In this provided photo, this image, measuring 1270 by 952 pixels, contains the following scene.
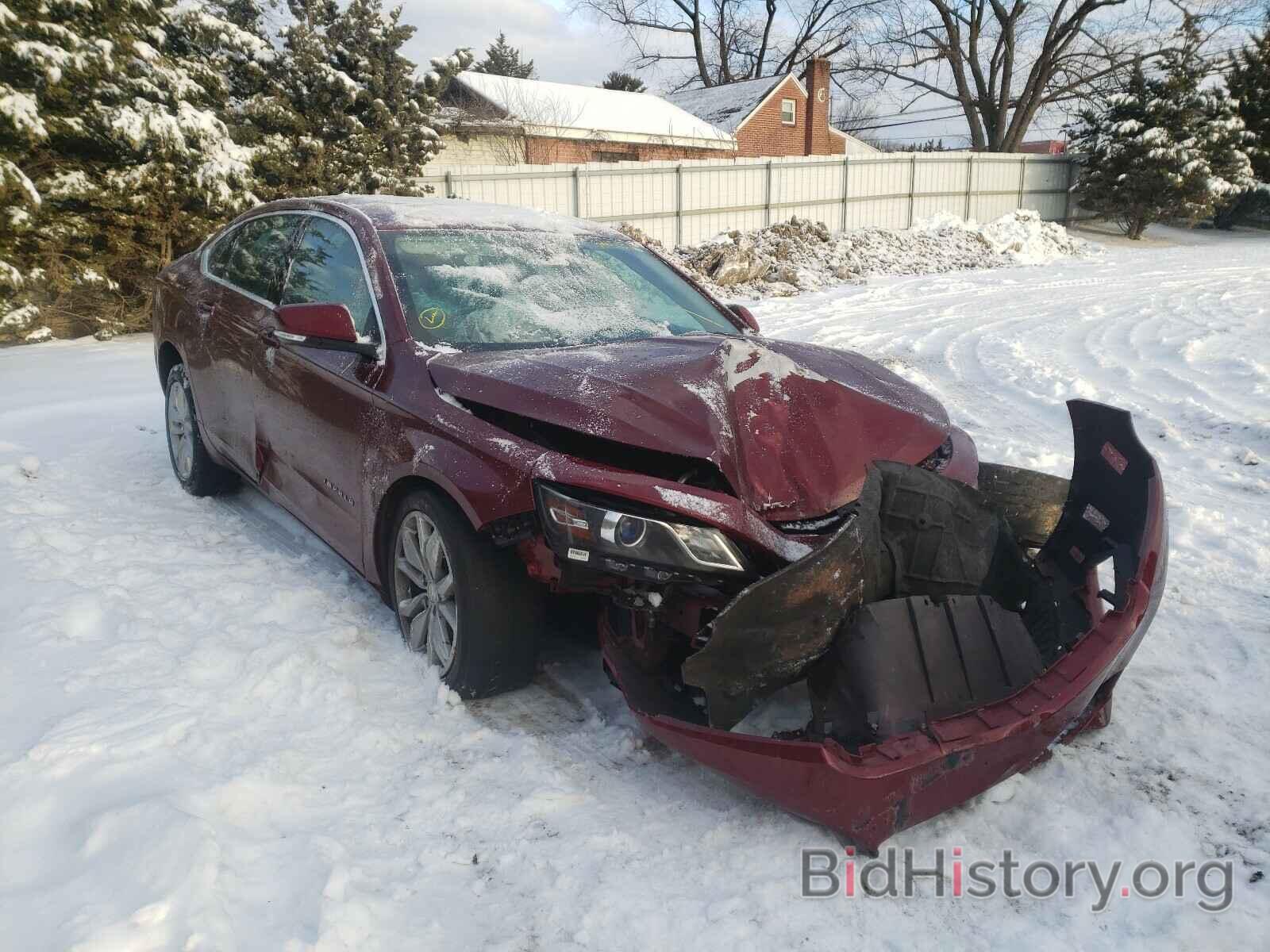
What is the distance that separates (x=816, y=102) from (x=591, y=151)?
508 inches

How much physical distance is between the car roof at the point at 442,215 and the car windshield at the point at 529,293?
0.22 feet

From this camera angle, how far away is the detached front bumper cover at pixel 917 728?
2033 millimetres

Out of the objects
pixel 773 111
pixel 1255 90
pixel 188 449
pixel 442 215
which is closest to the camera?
pixel 442 215

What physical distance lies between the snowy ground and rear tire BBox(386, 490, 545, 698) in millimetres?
135

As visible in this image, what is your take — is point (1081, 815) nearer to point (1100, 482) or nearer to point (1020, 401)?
point (1100, 482)

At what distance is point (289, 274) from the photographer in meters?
3.95

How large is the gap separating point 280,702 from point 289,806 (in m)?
0.56

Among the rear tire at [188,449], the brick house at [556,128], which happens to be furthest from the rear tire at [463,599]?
the brick house at [556,128]

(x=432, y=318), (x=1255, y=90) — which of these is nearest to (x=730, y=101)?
(x=1255, y=90)

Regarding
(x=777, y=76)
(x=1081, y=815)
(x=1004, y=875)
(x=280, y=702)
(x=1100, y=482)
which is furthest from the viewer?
(x=777, y=76)

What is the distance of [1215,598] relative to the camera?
3.50 meters

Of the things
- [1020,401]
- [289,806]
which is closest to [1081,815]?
[289,806]

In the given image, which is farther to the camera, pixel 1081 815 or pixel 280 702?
pixel 280 702

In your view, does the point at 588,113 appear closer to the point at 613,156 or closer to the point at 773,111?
the point at 613,156
